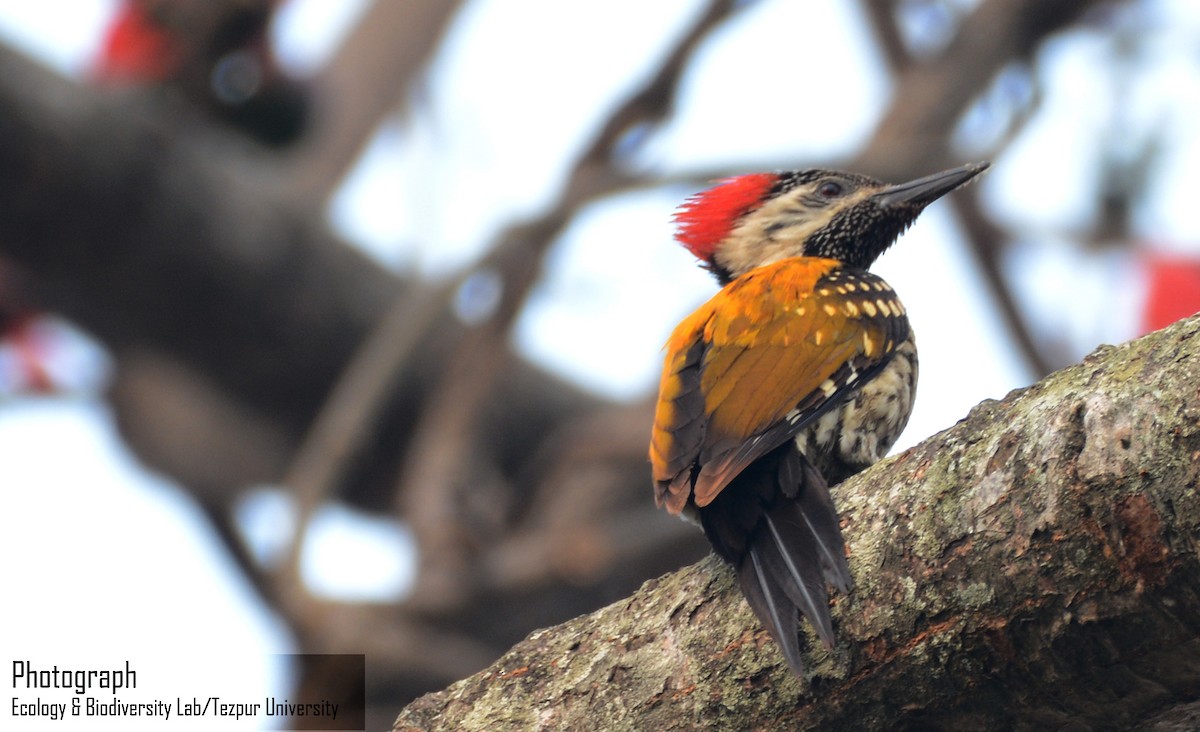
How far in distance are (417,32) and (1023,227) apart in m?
3.91

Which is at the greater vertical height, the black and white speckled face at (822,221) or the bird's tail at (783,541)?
the black and white speckled face at (822,221)

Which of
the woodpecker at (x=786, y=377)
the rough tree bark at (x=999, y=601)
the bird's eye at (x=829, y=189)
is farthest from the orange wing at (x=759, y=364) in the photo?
the bird's eye at (x=829, y=189)

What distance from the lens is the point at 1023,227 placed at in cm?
764

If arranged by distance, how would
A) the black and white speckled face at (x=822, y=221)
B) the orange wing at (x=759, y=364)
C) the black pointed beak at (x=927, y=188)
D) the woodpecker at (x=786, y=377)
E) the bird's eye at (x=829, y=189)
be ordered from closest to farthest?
1. the woodpecker at (x=786, y=377)
2. the orange wing at (x=759, y=364)
3. the black pointed beak at (x=927, y=188)
4. the black and white speckled face at (x=822, y=221)
5. the bird's eye at (x=829, y=189)

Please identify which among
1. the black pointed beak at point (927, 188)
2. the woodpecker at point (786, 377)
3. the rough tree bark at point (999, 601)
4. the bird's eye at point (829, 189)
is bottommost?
the rough tree bark at point (999, 601)

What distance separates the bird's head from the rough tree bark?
2169 millimetres

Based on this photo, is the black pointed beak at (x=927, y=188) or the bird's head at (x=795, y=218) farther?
the bird's head at (x=795, y=218)

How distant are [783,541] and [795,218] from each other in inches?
92.0

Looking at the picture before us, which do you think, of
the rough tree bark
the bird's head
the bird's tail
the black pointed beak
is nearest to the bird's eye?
the bird's head

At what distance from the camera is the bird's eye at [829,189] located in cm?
480

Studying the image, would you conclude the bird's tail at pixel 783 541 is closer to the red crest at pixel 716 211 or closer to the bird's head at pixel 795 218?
the bird's head at pixel 795 218

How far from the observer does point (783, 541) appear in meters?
2.68

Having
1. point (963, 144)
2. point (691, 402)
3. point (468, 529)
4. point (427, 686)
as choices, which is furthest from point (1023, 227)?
point (691, 402)

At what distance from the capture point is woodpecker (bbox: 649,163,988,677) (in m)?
2.63
